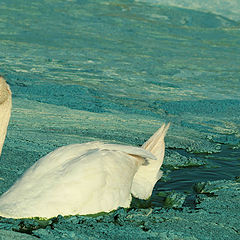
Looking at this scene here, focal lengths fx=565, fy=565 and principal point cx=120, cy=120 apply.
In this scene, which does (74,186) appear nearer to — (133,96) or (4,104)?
(4,104)

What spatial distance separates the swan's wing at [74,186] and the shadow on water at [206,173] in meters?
0.48

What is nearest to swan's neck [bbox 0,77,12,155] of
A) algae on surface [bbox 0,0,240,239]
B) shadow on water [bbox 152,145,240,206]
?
algae on surface [bbox 0,0,240,239]

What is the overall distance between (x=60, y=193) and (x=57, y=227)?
9.4 inches

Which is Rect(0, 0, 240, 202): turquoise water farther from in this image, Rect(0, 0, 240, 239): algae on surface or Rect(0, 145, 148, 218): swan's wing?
Rect(0, 145, 148, 218): swan's wing

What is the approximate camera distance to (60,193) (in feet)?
12.7

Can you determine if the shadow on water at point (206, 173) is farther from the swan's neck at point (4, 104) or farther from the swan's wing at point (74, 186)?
the swan's neck at point (4, 104)

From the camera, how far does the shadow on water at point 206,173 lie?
492 cm

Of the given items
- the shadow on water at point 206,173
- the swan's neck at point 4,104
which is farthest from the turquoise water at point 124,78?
the swan's neck at point 4,104

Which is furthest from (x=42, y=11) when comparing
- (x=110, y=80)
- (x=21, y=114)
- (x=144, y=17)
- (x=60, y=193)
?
(x=60, y=193)

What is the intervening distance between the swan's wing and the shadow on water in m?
0.48

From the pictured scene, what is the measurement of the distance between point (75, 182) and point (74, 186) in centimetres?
3

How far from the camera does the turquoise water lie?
20.2 feet

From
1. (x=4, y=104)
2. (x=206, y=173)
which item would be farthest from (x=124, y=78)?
(x=4, y=104)

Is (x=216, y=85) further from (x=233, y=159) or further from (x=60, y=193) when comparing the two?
(x=60, y=193)
